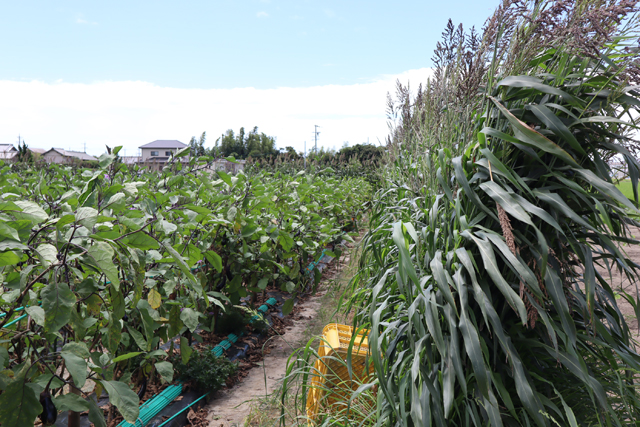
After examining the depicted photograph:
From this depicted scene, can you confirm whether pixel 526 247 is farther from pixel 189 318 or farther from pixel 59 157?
pixel 59 157

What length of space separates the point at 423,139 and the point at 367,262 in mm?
959

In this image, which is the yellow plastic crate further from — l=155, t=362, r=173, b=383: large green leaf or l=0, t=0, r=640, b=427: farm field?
l=155, t=362, r=173, b=383: large green leaf

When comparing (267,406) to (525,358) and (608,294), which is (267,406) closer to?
(525,358)

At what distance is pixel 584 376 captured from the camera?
1.42 m

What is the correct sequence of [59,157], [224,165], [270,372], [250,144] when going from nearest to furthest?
[270,372] < [224,165] < [250,144] < [59,157]

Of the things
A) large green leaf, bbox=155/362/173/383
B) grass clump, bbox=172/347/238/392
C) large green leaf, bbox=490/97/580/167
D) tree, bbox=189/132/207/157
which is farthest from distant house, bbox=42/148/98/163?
large green leaf, bbox=490/97/580/167

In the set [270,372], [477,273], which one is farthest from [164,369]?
[477,273]

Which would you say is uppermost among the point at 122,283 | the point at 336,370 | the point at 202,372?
the point at 122,283

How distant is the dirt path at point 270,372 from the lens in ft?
8.39

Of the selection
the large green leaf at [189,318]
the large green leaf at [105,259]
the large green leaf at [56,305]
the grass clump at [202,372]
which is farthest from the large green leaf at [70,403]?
the grass clump at [202,372]

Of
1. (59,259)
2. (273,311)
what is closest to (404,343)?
(59,259)

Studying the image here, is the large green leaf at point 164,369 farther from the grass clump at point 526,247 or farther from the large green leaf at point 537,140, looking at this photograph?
the large green leaf at point 537,140

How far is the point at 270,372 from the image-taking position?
316cm

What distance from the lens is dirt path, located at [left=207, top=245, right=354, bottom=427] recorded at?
2.56 metres
